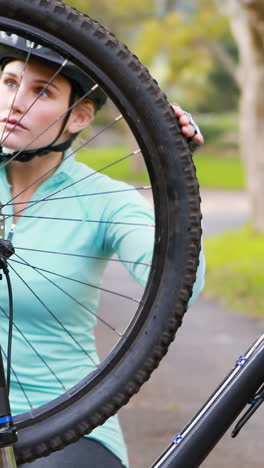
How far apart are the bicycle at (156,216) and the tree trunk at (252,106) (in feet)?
35.0

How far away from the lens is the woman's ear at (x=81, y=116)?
8.86 feet

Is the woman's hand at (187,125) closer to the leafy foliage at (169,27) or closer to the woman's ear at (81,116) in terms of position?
the woman's ear at (81,116)

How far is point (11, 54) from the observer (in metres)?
2.49

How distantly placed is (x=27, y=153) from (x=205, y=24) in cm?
2576

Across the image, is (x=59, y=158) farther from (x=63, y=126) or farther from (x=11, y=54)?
(x=11, y=54)

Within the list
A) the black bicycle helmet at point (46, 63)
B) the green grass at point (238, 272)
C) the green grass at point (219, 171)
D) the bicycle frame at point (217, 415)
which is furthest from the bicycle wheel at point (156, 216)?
the green grass at point (219, 171)

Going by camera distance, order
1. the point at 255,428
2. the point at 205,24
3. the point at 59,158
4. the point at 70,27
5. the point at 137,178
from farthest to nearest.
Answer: the point at 137,178
the point at 205,24
the point at 255,428
the point at 59,158
the point at 70,27

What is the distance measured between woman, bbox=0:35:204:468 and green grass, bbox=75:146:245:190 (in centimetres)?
2278

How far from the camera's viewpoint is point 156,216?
2129 millimetres

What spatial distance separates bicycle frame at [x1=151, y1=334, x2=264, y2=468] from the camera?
226cm

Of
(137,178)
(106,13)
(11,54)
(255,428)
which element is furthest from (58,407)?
(106,13)

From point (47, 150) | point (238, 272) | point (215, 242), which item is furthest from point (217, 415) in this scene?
point (215, 242)

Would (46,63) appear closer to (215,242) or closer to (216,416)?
(216,416)

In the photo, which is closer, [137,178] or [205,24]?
[205,24]
